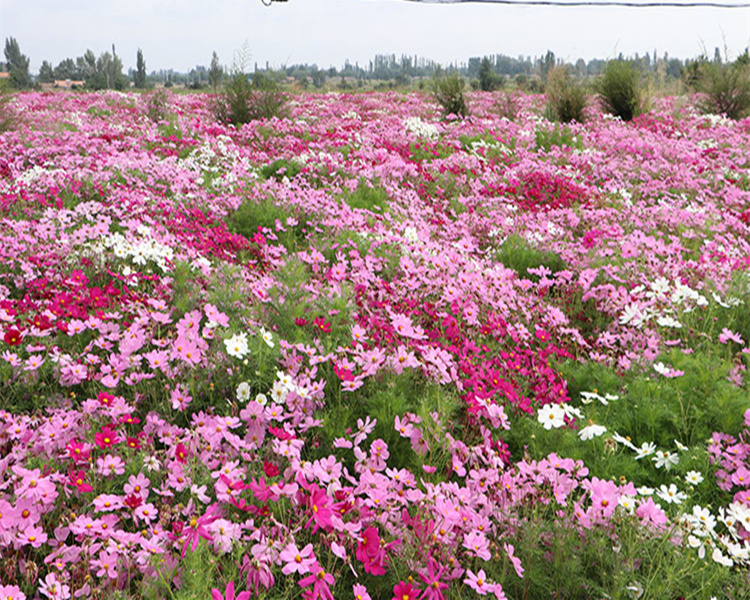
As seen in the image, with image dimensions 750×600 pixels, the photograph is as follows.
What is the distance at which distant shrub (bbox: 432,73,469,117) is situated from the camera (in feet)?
56.4

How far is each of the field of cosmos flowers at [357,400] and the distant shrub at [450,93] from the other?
11.0 meters

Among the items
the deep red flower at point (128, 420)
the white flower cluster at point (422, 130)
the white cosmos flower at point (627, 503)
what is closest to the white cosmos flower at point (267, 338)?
the deep red flower at point (128, 420)

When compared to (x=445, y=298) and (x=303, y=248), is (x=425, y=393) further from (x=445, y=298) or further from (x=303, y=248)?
(x=303, y=248)

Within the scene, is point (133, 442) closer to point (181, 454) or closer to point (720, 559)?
point (181, 454)

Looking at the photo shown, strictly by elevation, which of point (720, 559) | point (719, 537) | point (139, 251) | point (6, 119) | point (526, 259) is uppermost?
point (6, 119)

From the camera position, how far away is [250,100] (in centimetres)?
1480

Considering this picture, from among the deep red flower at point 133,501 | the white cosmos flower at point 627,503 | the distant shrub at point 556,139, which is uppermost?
the distant shrub at point 556,139

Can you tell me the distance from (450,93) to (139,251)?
1478 cm

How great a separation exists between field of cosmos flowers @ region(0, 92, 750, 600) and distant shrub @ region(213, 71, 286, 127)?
7756 mm

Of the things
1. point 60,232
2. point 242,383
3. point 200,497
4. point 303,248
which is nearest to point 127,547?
point 200,497

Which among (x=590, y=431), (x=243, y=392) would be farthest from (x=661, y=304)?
(x=243, y=392)

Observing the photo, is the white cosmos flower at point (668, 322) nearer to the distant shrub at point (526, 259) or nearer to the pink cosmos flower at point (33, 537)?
the distant shrub at point (526, 259)

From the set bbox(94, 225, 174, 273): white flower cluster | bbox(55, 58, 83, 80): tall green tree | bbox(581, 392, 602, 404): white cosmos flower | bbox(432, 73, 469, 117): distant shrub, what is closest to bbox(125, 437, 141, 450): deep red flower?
bbox(94, 225, 174, 273): white flower cluster

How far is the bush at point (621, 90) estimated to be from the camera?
17344 millimetres
